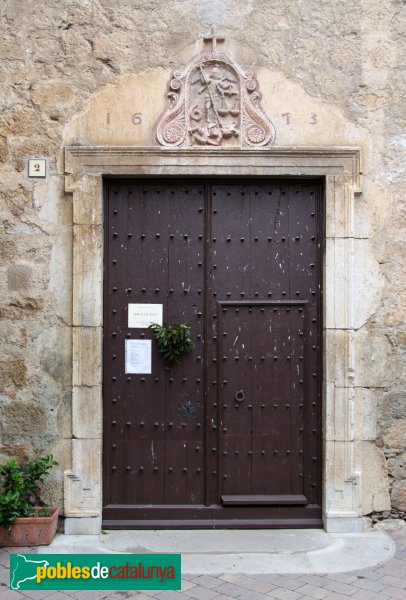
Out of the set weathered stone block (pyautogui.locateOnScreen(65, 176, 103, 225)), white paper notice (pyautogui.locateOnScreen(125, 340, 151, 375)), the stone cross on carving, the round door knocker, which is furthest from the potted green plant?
the stone cross on carving

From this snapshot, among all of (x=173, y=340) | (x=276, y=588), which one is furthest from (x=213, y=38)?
(x=276, y=588)

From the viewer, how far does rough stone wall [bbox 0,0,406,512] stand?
4.76 m

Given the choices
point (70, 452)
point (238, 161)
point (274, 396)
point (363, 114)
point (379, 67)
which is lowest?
point (70, 452)

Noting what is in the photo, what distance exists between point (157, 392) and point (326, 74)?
2.61 meters

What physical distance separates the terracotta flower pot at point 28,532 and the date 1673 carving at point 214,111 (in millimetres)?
2743

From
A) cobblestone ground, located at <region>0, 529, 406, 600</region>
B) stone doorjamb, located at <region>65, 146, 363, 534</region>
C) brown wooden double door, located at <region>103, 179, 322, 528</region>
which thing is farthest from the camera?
brown wooden double door, located at <region>103, 179, 322, 528</region>

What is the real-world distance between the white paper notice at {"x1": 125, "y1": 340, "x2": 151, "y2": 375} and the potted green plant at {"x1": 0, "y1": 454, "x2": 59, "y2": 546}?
0.85 m

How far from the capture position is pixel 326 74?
480 cm

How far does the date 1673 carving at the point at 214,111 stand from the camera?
4781 millimetres

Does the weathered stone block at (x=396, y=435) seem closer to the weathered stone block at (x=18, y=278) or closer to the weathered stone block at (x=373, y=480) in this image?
the weathered stone block at (x=373, y=480)

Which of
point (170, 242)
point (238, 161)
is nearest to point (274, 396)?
point (170, 242)

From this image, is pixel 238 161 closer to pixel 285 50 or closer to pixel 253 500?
pixel 285 50

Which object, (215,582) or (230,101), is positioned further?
(230,101)

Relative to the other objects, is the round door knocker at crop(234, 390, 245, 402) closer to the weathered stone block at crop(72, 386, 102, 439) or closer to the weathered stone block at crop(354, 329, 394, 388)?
the weathered stone block at crop(354, 329, 394, 388)
